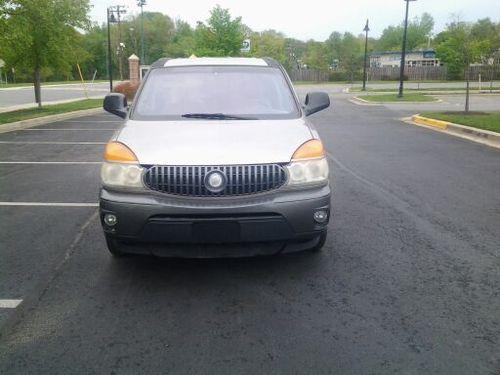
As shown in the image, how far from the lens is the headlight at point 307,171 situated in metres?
3.92

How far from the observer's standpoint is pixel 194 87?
5.15 metres

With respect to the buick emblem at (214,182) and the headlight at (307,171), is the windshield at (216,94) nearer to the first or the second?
the headlight at (307,171)

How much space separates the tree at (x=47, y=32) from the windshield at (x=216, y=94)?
542 inches

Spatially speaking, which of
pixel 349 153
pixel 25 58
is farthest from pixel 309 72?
pixel 349 153

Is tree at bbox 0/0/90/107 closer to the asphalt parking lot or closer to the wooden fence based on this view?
the asphalt parking lot

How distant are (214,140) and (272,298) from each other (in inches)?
52.5

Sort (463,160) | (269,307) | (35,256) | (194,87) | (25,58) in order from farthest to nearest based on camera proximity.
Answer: (25,58) < (463,160) < (194,87) < (35,256) < (269,307)

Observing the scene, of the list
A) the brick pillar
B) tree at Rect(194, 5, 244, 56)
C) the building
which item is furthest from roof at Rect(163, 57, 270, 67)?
the building

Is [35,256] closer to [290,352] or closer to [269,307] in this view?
[269,307]

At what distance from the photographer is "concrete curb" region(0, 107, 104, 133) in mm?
15441

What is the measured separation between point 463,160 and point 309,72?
59.7 meters

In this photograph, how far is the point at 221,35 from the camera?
31.3 metres

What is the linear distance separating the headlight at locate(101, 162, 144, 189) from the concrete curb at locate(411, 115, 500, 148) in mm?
9860

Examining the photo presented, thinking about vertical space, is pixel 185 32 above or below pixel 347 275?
above
